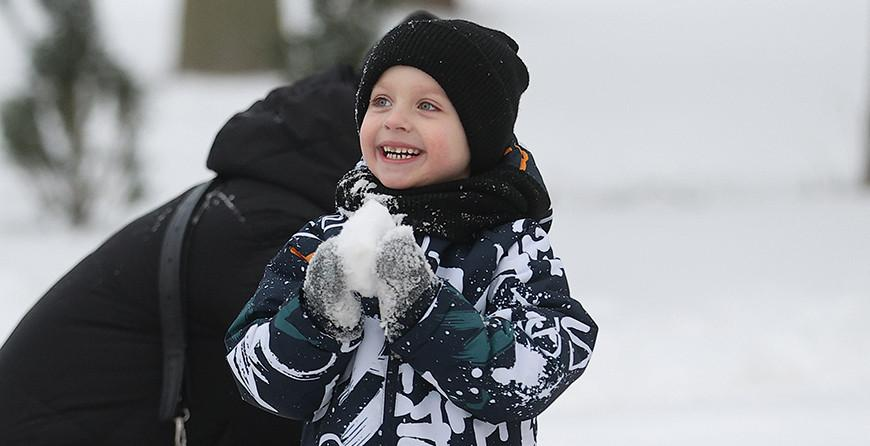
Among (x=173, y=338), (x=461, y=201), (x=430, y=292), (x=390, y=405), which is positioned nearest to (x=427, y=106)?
(x=461, y=201)

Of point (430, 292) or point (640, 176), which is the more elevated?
point (640, 176)

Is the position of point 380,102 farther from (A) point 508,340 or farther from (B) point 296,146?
(B) point 296,146

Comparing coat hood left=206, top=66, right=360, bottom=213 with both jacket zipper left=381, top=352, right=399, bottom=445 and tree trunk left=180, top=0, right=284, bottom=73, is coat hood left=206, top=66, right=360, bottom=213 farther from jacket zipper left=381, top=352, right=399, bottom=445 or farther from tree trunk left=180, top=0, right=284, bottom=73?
tree trunk left=180, top=0, right=284, bottom=73

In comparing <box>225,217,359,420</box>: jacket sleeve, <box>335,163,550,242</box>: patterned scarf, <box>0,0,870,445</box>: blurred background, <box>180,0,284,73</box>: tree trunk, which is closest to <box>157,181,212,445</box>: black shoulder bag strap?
<box>225,217,359,420</box>: jacket sleeve

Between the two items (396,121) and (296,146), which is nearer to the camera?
(396,121)

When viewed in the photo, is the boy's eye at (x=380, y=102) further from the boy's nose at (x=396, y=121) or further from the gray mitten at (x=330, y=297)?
the gray mitten at (x=330, y=297)

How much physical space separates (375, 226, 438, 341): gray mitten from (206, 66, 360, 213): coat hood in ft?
3.05

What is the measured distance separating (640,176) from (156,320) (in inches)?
316

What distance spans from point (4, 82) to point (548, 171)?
692cm

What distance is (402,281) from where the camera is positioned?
5.52 feet

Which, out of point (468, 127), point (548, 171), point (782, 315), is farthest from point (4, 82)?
point (468, 127)

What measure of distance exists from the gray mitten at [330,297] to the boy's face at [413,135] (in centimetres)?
25

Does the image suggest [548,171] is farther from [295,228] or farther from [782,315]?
[295,228]

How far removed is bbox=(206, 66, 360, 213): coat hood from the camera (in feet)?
8.63
